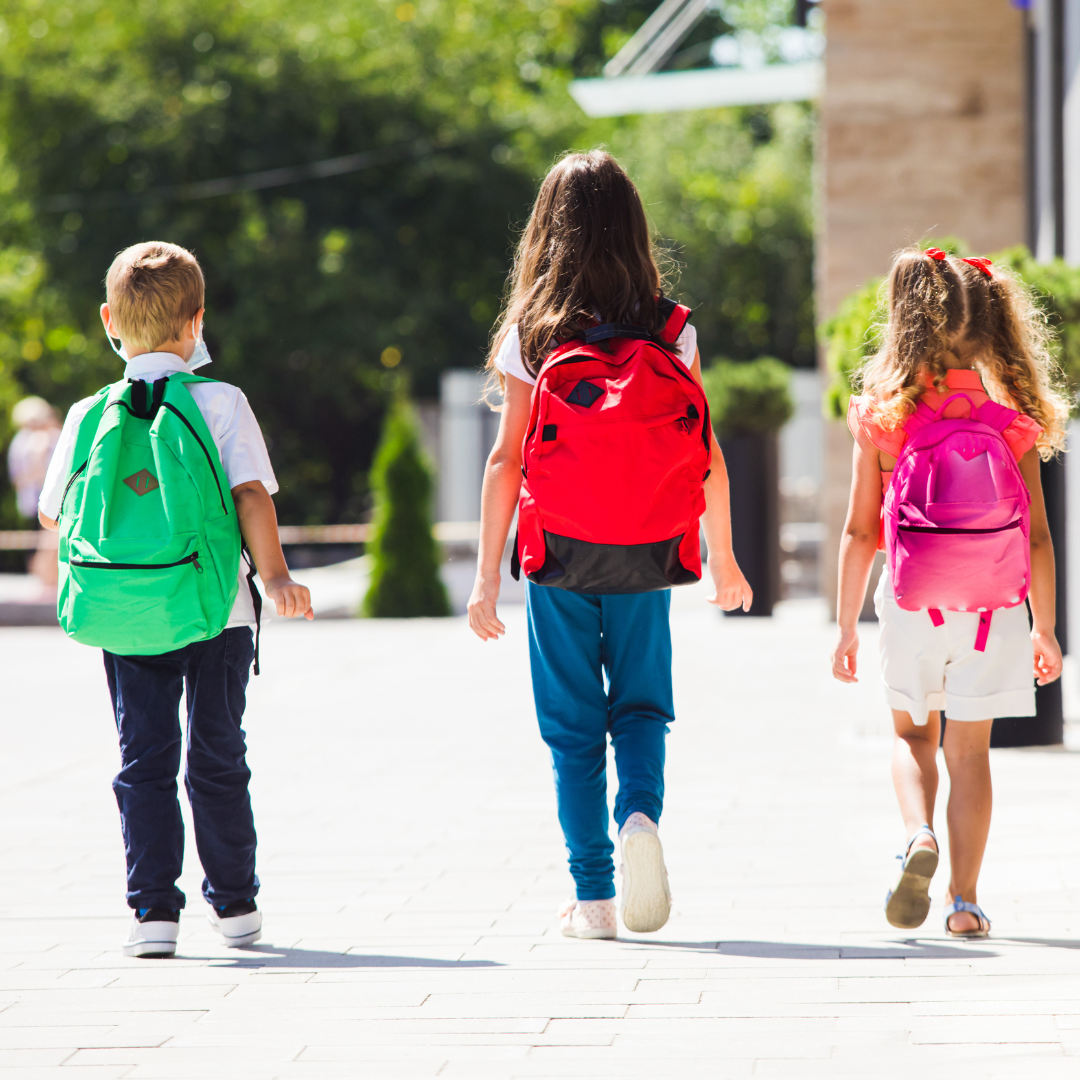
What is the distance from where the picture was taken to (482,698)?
29.4 feet

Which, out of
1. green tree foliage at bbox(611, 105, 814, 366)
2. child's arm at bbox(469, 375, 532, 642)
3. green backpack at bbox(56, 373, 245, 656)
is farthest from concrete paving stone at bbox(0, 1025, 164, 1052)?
green tree foliage at bbox(611, 105, 814, 366)

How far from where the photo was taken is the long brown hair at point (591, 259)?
3.79m

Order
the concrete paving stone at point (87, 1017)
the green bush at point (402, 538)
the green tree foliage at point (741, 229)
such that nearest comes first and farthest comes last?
1. the concrete paving stone at point (87, 1017)
2. the green bush at point (402, 538)
3. the green tree foliage at point (741, 229)

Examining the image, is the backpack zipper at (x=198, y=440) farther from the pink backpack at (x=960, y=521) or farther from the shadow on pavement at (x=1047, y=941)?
the shadow on pavement at (x=1047, y=941)

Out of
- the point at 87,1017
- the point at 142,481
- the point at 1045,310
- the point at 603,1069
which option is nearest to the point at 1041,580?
the point at 603,1069

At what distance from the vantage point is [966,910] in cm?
378

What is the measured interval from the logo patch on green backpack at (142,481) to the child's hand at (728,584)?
1358 millimetres

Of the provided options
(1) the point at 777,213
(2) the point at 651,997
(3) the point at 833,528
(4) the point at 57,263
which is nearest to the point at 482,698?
(3) the point at 833,528

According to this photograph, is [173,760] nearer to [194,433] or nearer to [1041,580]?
[194,433]

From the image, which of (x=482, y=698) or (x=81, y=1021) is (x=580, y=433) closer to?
(x=81, y=1021)

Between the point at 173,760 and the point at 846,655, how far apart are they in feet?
5.44

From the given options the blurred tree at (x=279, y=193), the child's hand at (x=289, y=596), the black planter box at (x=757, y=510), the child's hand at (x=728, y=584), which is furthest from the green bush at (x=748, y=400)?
the child's hand at (x=289, y=596)

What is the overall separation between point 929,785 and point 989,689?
29 centimetres

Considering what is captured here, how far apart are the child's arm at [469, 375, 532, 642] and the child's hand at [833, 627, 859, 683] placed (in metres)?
0.82
